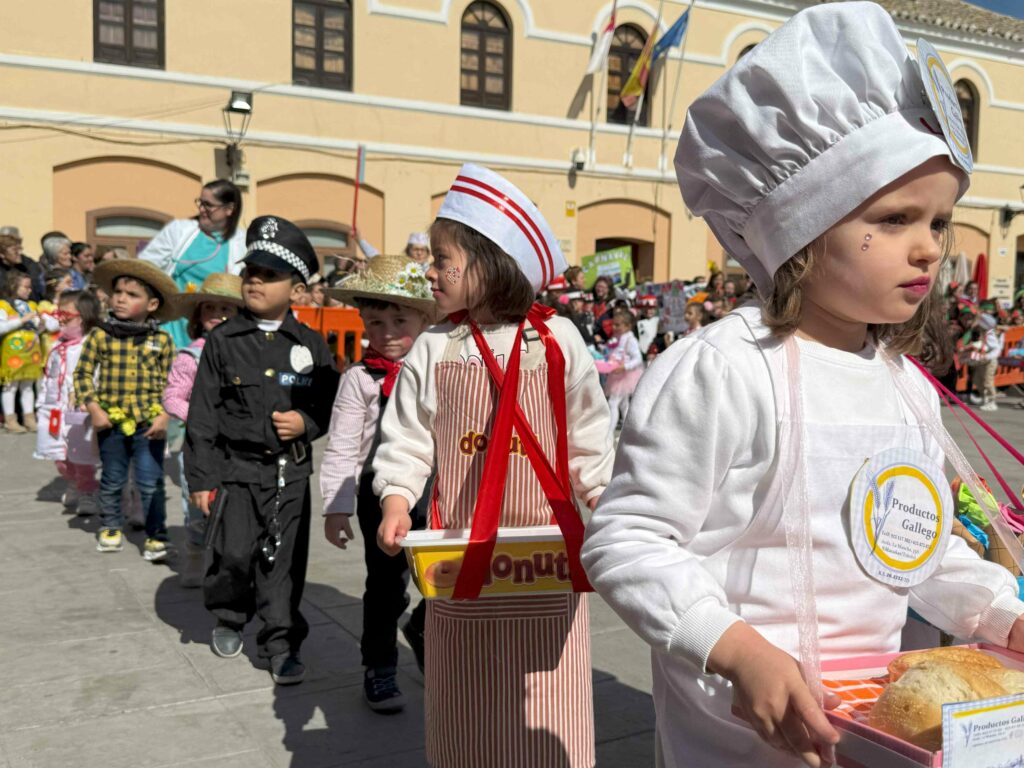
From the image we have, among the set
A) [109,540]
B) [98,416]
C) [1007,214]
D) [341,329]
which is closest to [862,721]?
[98,416]

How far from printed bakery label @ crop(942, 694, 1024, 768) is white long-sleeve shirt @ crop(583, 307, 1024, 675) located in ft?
1.08

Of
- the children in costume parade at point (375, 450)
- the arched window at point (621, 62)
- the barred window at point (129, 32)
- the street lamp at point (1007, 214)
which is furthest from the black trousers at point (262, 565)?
the street lamp at point (1007, 214)

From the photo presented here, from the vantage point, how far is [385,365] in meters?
3.69

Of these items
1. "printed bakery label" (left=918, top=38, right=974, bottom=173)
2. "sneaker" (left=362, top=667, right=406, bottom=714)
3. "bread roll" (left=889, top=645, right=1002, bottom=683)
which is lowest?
"sneaker" (left=362, top=667, right=406, bottom=714)

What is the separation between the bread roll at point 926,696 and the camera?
3.58 ft

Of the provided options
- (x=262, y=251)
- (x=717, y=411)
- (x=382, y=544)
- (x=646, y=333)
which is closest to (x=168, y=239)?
(x=262, y=251)

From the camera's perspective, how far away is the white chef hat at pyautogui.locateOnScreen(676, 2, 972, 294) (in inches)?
53.9

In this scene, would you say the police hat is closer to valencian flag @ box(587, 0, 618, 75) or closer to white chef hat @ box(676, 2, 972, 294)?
white chef hat @ box(676, 2, 972, 294)

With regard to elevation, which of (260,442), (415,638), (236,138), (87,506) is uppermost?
(236,138)

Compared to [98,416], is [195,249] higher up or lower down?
higher up

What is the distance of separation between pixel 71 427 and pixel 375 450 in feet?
12.2

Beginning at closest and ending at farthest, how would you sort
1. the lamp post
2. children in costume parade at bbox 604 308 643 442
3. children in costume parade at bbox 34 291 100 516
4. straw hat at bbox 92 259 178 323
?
straw hat at bbox 92 259 178 323 < children in costume parade at bbox 34 291 100 516 < children in costume parade at bbox 604 308 643 442 < the lamp post

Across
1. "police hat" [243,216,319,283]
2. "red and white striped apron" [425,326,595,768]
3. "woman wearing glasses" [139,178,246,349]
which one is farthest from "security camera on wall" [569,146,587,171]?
"red and white striped apron" [425,326,595,768]

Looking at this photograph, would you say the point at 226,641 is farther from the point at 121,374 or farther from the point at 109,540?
the point at 121,374
